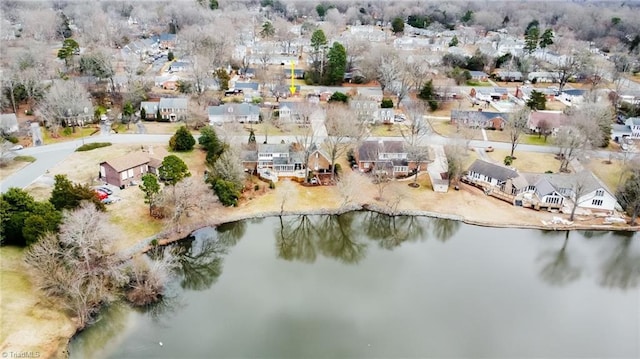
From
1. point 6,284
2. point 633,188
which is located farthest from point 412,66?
point 6,284

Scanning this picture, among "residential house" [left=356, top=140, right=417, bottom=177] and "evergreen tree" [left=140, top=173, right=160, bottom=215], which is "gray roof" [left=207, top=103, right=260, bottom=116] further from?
"evergreen tree" [left=140, top=173, right=160, bottom=215]

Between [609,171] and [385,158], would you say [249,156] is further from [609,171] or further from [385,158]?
[609,171]

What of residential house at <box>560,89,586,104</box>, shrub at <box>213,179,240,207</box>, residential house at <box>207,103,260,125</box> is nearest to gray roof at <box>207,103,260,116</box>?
residential house at <box>207,103,260,125</box>

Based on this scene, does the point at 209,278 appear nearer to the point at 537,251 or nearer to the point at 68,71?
the point at 537,251

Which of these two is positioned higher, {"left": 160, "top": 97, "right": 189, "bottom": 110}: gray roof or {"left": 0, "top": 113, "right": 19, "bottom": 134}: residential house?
{"left": 160, "top": 97, "right": 189, "bottom": 110}: gray roof

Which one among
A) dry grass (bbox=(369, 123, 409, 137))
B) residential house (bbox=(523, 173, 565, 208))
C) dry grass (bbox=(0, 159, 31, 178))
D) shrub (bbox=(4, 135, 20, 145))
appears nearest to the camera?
residential house (bbox=(523, 173, 565, 208))

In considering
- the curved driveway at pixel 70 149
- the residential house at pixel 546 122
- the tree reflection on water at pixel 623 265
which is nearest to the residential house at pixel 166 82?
the curved driveway at pixel 70 149
